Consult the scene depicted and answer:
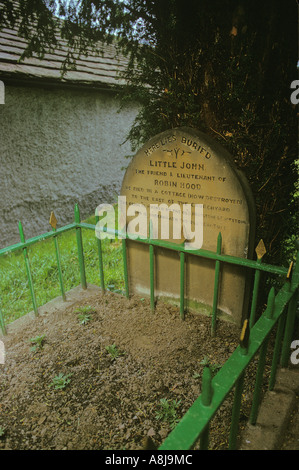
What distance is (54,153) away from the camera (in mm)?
5680

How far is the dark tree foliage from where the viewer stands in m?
2.16

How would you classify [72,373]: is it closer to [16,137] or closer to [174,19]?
[174,19]

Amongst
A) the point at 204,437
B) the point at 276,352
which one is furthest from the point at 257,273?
the point at 204,437

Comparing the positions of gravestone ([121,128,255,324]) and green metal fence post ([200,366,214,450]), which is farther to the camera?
gravestone ([121,128,255,324])

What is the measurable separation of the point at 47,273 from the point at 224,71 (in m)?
3.29

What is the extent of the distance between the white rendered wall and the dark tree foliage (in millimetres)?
1891

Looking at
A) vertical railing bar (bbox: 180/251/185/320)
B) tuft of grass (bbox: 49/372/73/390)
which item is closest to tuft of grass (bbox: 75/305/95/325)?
tuft of grass (bbox: 49/372/73/390)

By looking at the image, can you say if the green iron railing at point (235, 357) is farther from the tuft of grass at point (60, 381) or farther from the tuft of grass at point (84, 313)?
the tuft of grass at point (60, 381)

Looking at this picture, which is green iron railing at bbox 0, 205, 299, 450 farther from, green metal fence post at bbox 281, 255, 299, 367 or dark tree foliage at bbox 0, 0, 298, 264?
dark tree foliage at bbox 0, 0, 298, 264

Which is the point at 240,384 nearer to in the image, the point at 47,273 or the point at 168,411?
the point at 168,411

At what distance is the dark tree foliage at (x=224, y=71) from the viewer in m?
2.16

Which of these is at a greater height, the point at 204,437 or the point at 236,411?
the point at 204,437

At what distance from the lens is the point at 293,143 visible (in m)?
2.29

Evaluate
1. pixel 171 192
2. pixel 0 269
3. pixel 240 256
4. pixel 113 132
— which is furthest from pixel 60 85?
pixel 240 256
